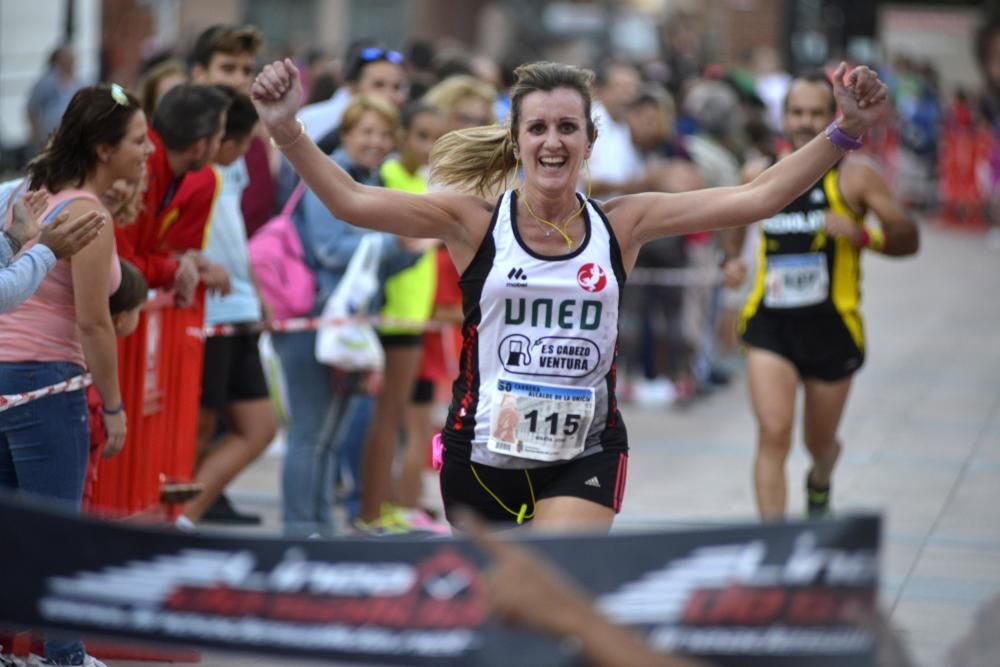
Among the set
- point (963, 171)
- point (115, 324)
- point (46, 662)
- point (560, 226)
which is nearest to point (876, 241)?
point (560, 226)

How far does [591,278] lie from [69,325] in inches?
72.0

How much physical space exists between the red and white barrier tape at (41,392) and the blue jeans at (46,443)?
13 millimetres

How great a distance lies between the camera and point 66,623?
3189mm

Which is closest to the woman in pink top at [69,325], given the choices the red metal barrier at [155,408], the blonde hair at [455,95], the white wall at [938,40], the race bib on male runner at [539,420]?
the red metal barrier at [155,408]

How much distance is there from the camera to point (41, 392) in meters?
5.38

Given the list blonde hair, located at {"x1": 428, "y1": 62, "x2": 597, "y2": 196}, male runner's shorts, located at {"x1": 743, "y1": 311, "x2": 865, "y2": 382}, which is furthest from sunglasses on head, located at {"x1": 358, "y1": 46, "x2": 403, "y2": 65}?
blonde hair, located at {"x1": 428, "y1": 62, "x2": 597, "y2": 196}

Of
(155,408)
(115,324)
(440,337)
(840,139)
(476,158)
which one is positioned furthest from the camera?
(440,337)

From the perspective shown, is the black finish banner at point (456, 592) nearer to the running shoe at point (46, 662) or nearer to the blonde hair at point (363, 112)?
the running shoe at point (46, 662)

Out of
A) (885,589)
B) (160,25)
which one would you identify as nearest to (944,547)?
(885,589)

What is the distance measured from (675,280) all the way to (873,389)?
193cm

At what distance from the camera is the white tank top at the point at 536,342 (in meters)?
4.84

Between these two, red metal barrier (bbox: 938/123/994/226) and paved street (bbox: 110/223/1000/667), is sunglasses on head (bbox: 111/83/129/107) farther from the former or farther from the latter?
red metal barrier (bbox: 938/123/994/226)

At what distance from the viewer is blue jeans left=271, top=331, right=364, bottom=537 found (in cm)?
778

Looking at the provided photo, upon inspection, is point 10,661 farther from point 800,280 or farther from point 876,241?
point 876,241
